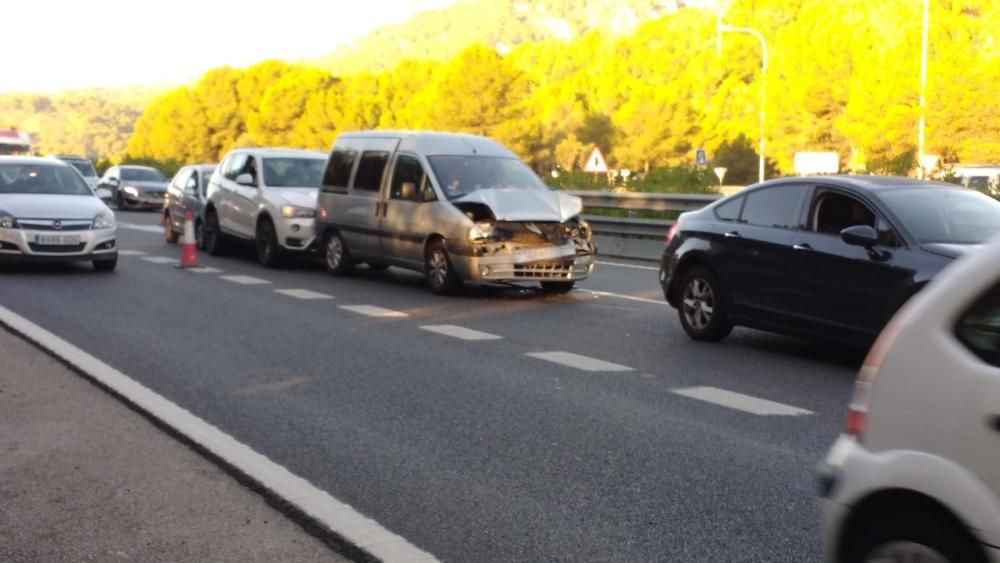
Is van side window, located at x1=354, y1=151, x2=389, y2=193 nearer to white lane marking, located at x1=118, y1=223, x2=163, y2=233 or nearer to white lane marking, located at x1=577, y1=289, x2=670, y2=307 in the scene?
white lane marking, located at x1=577, y1=289, x2=670, y2=307

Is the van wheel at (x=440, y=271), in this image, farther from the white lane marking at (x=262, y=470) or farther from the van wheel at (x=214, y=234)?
the van wheel at (x=214, y=234)

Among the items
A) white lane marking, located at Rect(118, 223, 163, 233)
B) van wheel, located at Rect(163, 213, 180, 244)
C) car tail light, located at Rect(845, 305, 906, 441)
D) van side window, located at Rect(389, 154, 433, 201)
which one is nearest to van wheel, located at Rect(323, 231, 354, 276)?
van side window, located at Rect(389, 154, 433, 201)

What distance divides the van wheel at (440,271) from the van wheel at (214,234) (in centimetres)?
690

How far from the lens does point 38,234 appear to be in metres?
17.8

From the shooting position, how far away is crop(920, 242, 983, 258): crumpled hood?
9453 mm

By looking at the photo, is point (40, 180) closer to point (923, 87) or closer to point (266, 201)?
point (266, 201)

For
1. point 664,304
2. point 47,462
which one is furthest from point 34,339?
point 664,304

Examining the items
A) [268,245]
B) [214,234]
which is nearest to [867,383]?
[268,245]

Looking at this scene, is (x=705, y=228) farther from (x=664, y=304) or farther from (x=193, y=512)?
(x=193, y=512)

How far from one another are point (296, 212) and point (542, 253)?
5488mm

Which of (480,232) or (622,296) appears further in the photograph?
(622,296)

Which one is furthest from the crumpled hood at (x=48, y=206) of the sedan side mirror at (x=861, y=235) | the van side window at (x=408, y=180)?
the sedan side mirror at (x=861, y=235)

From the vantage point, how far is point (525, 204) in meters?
15.6

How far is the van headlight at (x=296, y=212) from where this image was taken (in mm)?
19625
